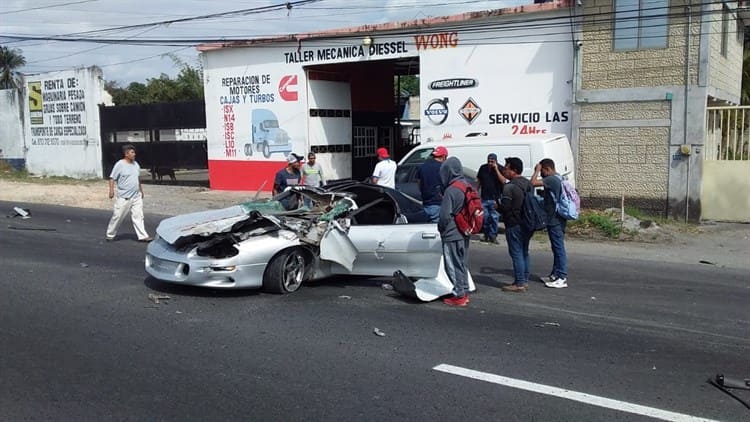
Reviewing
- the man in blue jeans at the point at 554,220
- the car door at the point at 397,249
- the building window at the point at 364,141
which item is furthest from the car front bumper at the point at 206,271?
the building window at the point at 364,141

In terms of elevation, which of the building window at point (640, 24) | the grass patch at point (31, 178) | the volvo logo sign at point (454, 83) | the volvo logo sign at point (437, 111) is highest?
the building window at point (640, 24)

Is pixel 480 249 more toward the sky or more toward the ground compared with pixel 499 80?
more toward the ground

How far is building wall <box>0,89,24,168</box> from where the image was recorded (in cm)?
2977

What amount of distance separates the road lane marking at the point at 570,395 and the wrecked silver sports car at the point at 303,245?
227 centimetres

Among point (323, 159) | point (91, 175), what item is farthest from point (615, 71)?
point (91, 175)

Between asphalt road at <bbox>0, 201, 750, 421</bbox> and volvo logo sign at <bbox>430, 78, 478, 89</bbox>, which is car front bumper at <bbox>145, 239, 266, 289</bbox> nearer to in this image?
asphalt road at <bbox>0, 201, 750, 421</bbox>

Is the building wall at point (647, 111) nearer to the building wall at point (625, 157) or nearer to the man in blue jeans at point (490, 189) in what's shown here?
the building wall at point (625, 157)

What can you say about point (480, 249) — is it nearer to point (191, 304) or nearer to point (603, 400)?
point (191, 304)

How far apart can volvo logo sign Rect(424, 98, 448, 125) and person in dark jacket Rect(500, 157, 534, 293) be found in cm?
973

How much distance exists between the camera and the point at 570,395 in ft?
16.0

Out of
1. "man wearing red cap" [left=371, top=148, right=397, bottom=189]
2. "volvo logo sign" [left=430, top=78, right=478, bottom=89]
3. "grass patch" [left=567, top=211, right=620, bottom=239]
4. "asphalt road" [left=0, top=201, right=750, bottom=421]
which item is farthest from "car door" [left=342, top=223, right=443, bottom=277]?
"volvo logo sign" [left=430, top=78, right=478, bottom=89]

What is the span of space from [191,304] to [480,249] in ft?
18.6

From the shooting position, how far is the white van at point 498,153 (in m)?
13.2

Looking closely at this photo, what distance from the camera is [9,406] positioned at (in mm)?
4617
